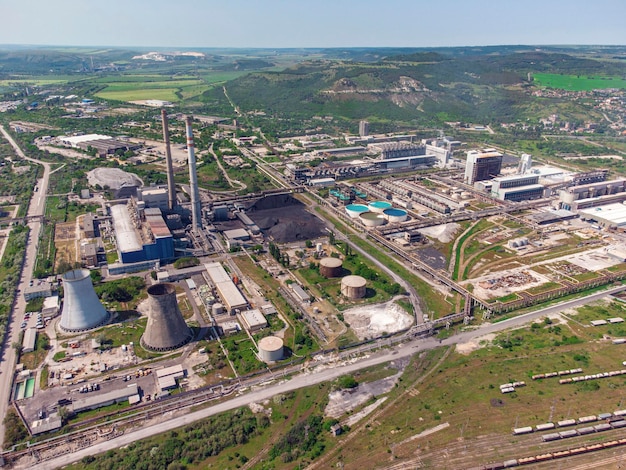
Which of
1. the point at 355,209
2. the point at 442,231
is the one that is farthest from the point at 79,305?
the point at 442,231

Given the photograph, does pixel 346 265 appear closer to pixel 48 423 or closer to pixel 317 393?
pixel 317 393

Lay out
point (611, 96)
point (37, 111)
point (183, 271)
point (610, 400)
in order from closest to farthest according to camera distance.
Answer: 1. point (610, 400)
2. point (183, 271)
3. point (37, 111)
4. point (611, 96)

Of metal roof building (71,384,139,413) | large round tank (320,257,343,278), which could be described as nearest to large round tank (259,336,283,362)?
metal roof building (71,384,139,413)

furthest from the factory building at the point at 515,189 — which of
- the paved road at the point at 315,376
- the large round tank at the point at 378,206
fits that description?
the paved road at the point at 315,376

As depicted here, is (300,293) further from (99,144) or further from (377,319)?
(99,144)

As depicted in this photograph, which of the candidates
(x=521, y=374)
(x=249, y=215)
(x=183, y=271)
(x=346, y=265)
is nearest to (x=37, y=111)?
(x=249, y=215)

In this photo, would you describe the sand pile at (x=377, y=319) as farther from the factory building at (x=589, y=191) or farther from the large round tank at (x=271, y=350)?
the factory building at (x=589, y=191)
